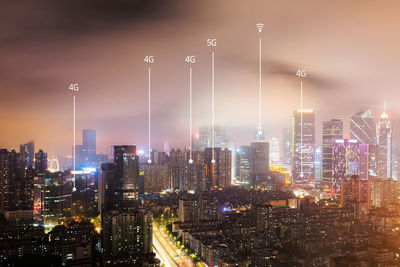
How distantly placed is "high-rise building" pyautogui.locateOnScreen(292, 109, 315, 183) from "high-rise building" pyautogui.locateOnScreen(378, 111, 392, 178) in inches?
138

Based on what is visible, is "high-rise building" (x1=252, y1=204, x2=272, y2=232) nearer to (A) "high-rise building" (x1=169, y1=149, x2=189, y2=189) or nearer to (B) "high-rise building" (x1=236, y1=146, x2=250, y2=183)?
(A) "high-rise building" (x1=169, y1=149, x2=189, y2=189)

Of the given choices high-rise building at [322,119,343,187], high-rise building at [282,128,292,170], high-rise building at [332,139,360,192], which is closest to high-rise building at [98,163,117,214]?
high-rise building at [332,139,360,192]

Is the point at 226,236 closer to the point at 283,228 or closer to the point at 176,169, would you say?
the point at 283,228

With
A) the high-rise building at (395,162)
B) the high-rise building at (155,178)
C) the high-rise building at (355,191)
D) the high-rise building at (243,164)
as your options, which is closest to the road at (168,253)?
the high-rise building at (155,178)

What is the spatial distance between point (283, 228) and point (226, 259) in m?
2.31

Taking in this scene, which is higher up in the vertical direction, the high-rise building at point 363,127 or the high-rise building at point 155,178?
the high-rise building at point 363,127

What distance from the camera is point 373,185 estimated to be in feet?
37.5

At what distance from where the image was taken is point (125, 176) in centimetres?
973

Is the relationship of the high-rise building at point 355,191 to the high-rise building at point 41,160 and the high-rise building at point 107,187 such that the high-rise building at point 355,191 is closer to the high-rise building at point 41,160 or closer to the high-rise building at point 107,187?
the high-rise building at point 107,187

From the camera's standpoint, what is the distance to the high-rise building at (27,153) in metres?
11.3

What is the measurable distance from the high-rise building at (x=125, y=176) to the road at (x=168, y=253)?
5.44 ft

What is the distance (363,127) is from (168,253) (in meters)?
15.0

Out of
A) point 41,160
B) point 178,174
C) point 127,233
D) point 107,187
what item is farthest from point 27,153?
point 127,233

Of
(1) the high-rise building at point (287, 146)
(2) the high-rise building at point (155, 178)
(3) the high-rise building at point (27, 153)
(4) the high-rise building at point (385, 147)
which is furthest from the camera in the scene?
(1) the high-rise building at point (287, 146)
